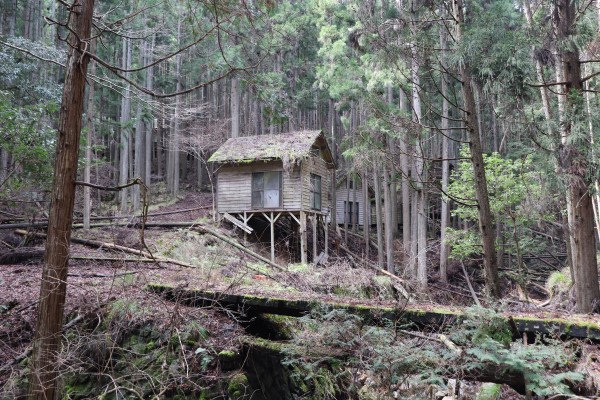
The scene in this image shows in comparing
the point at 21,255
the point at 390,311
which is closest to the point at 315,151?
the point at 21,255

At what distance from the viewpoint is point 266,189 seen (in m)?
18.0

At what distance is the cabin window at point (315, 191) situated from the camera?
60.9ft

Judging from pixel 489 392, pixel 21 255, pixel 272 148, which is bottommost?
pixel 489 392

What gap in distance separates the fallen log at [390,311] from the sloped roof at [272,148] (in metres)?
11.6

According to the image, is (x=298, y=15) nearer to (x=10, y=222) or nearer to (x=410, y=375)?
(x=10, y=222)

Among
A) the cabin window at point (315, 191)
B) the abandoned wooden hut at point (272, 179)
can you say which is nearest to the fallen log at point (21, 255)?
the abandoned wooden hut at point (272, 179)

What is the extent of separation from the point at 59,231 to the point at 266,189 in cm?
1415

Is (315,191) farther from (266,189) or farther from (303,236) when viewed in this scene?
(303,236)

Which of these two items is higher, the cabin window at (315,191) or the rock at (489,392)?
the cabin window at (315,191)

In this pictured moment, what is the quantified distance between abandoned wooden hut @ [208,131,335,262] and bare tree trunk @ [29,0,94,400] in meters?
13.0

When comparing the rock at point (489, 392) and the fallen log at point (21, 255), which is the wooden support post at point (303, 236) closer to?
the fallen log at point (21, 255)

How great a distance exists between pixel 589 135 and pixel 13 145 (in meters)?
11.4

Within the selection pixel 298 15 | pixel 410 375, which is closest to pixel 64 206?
pixel 410 375

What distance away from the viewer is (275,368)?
15.5 feet
